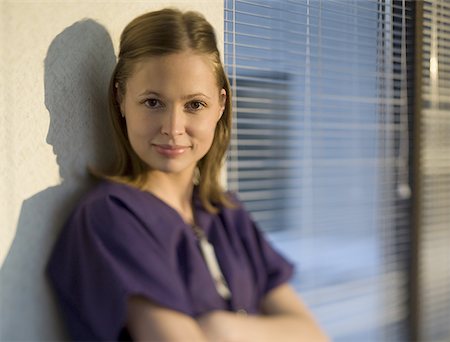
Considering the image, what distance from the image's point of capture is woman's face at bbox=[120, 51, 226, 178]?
2.54ft

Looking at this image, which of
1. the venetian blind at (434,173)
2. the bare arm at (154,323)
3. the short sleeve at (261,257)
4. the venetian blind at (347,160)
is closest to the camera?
the bare arm at (154,323)

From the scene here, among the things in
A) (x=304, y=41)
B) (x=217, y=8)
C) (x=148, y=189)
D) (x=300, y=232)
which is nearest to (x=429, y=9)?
(x=304, y=41)

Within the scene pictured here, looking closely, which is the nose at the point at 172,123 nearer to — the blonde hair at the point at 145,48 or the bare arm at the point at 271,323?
the blonde hair at the point at 145,48

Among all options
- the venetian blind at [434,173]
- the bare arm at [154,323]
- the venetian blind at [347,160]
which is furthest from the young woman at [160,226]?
the venetian blind at [434,173]

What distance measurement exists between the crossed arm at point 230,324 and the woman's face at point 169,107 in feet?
0.72

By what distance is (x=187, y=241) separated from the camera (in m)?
0.82

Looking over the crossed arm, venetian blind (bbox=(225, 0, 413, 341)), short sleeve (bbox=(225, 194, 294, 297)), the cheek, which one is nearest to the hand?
the crossed arm

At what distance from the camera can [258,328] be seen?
85 cm

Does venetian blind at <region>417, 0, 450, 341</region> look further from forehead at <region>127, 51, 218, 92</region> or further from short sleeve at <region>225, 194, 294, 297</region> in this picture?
forehead at <region>127, 51, 218, 92</region>

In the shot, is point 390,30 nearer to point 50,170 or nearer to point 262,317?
point 262,317

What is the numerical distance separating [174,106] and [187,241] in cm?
20

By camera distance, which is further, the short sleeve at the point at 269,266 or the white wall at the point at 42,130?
the short sleeve at the point at 269,266

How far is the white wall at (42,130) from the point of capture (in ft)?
2.40

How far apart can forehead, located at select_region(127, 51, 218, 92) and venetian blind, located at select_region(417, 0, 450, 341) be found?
1.01 m
